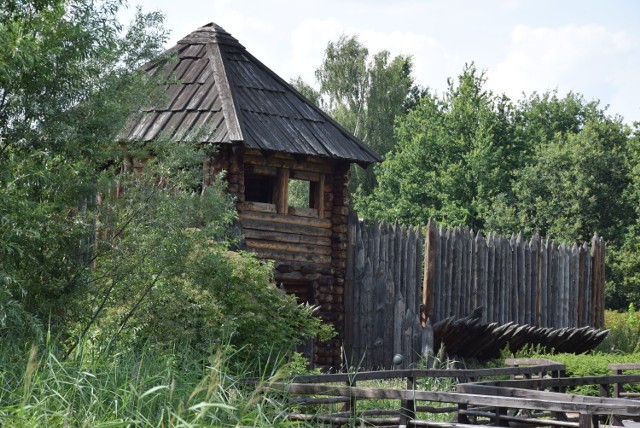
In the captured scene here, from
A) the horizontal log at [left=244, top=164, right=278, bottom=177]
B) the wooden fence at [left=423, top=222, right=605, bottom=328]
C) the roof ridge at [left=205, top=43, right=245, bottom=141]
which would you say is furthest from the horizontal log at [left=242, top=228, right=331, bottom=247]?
the wooden fence at [left=423, top=222, right=605, bottom=328]

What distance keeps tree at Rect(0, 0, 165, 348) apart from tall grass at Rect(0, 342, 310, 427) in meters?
1.35

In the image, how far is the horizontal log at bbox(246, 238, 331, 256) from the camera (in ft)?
59.5

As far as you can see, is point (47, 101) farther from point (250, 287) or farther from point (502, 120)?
point (502, 120)

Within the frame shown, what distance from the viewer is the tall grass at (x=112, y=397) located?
22.6ft

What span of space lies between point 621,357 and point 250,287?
769cm

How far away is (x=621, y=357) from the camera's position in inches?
698

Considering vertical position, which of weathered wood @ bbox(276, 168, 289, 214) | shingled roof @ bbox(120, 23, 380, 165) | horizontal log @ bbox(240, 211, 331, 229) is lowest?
horizontal log @ bbox(240, 211, 331, 229)

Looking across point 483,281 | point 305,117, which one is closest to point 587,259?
point 483,281

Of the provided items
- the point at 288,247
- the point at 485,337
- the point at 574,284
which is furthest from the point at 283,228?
the point at 574,284

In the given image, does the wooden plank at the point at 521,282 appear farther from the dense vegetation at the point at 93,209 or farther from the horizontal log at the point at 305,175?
the dense vegetation at the point at 93,209

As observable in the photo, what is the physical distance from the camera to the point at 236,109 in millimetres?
17844

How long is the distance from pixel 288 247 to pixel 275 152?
1.58 meters

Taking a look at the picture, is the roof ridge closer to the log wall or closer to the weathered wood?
the log wall

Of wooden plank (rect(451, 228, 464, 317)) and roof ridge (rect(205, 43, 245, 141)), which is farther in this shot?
wooden plank (rect(451, 228, 464, 317))
